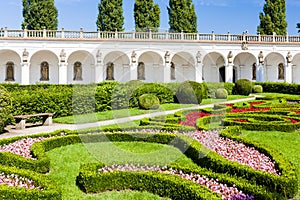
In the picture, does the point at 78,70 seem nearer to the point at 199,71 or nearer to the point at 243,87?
the point at 199,71

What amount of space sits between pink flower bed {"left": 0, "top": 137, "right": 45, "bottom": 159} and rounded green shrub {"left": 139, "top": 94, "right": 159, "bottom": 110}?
26.7 feet

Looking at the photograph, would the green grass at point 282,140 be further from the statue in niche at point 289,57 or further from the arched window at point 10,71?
the arched window at point 10,71

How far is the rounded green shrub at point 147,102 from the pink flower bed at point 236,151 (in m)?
7.29

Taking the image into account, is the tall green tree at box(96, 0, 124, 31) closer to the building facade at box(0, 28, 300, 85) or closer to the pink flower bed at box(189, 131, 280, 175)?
the building facade at box(0, 28, 300, 85)

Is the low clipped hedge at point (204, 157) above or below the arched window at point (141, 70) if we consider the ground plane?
below

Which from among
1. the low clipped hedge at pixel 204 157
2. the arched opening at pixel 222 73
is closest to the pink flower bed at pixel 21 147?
the low clipped hedge at pixel 204 157

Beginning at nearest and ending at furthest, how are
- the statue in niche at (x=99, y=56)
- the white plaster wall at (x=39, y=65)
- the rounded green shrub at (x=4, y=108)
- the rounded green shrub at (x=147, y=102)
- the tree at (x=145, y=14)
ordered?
the rounded green shrub at (x=4, y=108) → the rounded green shrub at (x=147, y=102) → the statue in niche at (x=99, y=56) → the white plaster wall at (x=39, y=65) → the tree at (x=145, y=14)

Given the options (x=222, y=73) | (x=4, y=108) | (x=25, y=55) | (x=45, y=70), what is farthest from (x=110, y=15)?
(x=4, y=108)

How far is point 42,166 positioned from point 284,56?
110ft

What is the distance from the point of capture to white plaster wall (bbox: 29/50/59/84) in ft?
108

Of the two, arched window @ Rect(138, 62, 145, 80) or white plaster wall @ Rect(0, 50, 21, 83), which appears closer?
white plaster wall @ Rect(0, 50, 21, 83)

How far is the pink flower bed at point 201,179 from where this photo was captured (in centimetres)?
500

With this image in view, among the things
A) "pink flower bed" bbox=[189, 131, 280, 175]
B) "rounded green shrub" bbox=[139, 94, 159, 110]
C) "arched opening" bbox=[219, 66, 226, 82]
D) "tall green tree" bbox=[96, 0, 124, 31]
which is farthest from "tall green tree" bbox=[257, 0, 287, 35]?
"pink flower bed" bbox=[189, 131, 280, 175]

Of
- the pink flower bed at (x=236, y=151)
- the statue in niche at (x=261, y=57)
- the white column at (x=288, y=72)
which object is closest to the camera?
the pink flower bed at (x=236, y=151)
